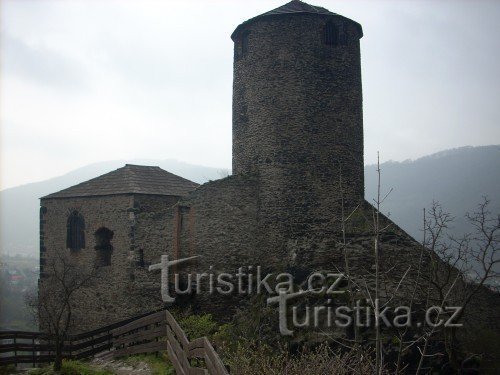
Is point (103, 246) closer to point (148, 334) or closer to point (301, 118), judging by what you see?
point (148, 334)

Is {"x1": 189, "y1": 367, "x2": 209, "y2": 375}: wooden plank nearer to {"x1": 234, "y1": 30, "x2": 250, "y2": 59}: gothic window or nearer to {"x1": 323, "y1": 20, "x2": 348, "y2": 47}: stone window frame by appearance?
{"x1": 234, "y1": 30, "x2": 250, "y2": 59}: gothic window

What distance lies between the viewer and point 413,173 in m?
107

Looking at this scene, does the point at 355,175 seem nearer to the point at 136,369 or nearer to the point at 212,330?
the point at 212,330

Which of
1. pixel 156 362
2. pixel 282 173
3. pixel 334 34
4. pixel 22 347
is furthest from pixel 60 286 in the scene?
pixel 334 34

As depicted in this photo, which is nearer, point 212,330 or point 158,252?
point 212,330

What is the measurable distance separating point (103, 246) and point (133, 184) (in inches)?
102

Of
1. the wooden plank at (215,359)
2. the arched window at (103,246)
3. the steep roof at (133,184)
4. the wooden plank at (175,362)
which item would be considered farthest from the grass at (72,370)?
the steep roof at (133,184)

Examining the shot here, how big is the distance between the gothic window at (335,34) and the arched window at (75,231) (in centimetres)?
1090

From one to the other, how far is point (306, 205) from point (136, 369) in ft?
23.2

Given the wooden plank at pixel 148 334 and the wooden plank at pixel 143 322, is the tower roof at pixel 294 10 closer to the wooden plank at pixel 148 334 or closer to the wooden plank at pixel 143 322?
the wooden plank at pixel 143 322

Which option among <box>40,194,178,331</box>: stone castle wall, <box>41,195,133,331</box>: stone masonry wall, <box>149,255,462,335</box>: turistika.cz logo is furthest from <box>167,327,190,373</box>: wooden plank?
<box>41,195,133,331</box>: stone masonry wall

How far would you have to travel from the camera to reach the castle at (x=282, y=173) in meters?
15.9

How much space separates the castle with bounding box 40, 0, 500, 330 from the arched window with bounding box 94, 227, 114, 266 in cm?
178

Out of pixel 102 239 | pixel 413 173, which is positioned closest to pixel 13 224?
pixel 413 173
